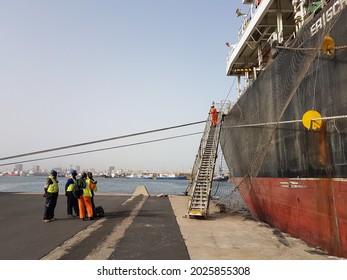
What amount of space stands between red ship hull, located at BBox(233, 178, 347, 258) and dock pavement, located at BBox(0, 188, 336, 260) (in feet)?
1.20

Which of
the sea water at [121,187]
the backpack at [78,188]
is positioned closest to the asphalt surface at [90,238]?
the backpack at [78,188]

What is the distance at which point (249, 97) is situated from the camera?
13094mm

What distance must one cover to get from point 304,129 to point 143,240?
5.01m

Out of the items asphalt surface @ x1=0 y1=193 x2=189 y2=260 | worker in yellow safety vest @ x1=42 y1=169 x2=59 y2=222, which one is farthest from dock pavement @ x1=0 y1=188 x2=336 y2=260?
worker in yellow safety vest @ x1=42 y1=169 x2=59 y2=222

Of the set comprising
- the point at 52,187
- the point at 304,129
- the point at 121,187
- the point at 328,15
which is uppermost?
the point at 328,15

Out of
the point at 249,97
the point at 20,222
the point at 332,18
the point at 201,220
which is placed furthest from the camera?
the point at 249,97

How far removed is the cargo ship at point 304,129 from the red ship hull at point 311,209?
0.07 ft

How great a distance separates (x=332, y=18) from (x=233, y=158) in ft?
36.3

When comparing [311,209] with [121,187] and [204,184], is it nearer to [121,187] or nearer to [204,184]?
[204,184]

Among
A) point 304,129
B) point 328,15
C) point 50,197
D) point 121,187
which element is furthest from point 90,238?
point 121,187

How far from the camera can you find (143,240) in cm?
677

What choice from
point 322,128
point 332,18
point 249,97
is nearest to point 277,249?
point 322,128

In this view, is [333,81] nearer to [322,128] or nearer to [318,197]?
[322,128]

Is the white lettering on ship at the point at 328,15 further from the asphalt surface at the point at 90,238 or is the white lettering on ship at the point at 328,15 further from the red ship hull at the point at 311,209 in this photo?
the asphalt surface at the point at 90,238
